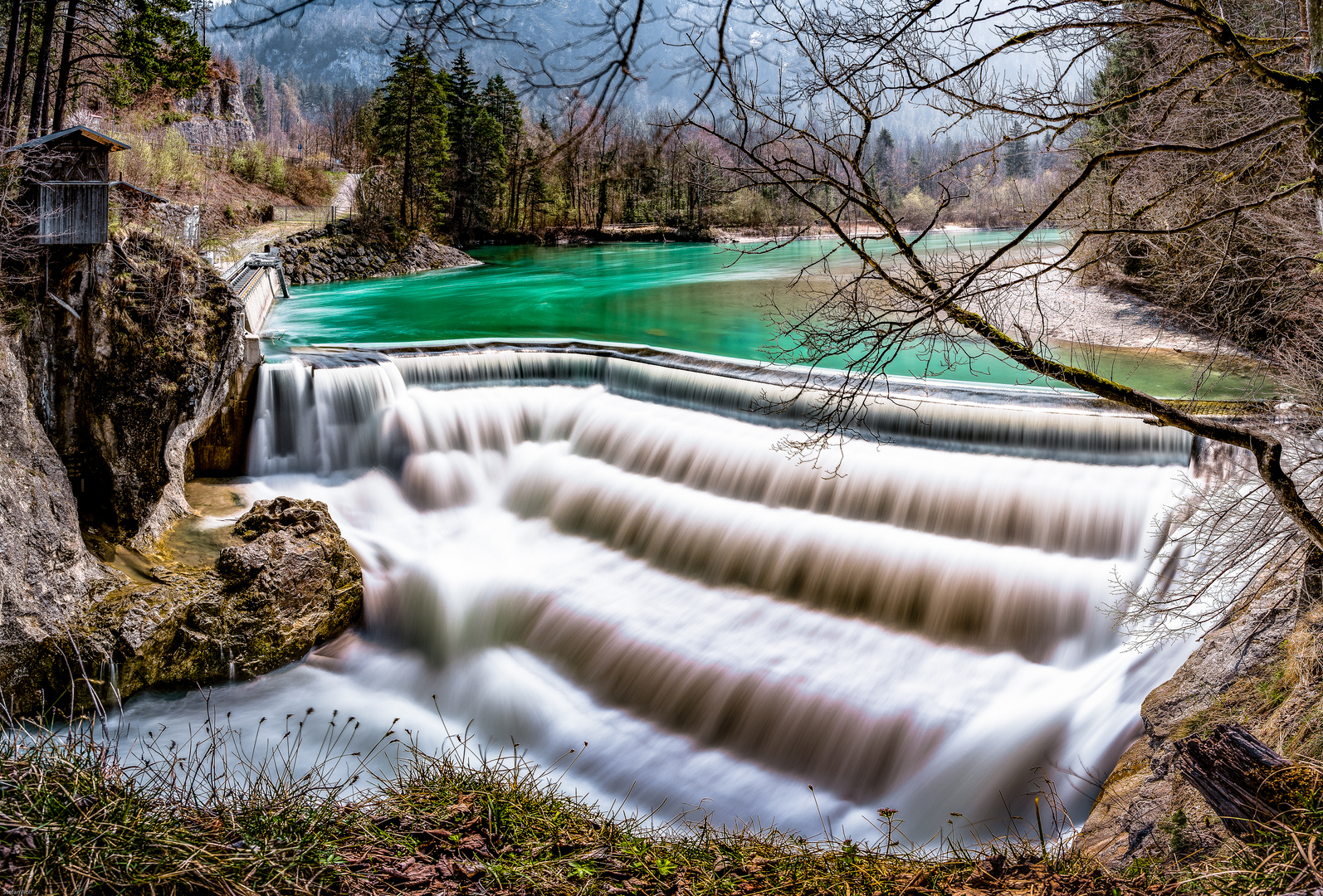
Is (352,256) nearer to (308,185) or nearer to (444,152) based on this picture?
(444,152)

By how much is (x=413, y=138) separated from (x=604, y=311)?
716 inches

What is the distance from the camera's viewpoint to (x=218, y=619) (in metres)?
7.09

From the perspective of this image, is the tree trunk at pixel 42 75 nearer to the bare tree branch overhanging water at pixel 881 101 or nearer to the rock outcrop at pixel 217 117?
the bare tree branch overhanging water at pixel 881 101

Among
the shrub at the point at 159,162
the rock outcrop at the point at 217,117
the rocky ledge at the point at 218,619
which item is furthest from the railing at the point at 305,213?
the rocky ledge at the point at 218,619

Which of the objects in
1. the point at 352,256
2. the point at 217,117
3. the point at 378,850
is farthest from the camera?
the point at 217,117

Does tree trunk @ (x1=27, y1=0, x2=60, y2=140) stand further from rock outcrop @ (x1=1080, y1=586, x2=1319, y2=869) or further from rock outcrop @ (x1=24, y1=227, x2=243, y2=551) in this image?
rock outcrop @ (x1=1080, y1=586, x2=1319, y2=869)

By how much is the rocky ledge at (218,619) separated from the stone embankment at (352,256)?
65.2ft

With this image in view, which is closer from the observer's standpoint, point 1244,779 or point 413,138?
point 1244,779

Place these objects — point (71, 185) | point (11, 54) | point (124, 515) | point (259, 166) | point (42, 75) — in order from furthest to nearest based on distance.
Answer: point (259, 166), point (42, 75), point (11, 54), point (124, 515), point (71, 185)

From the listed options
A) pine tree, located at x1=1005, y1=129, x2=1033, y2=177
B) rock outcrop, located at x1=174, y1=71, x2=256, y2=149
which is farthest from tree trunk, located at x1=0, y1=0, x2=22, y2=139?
rock outcrop, located at x1=174, y1=71, x2=256, y2=149

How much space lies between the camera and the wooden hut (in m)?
6.96

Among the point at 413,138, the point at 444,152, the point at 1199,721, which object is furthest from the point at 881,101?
the point at 444,152

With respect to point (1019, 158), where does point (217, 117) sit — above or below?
above

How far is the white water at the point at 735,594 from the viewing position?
6.19 m
